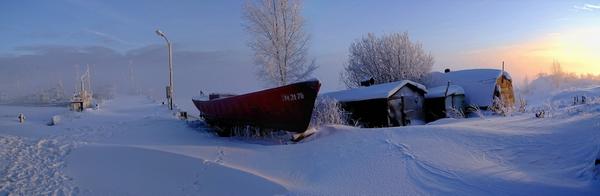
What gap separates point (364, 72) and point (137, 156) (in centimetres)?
3092

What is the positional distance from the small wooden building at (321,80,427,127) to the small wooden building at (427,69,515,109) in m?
7.32

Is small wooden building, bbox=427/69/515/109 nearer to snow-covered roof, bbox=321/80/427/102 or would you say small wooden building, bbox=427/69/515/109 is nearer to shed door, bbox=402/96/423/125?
shed door, bbox=402/96/423/125

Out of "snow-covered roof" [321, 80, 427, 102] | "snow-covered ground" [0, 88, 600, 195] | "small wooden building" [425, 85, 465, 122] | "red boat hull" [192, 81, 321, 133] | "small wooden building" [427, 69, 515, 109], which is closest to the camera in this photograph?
"snow-covered ground" [0, 88, 600, 195]

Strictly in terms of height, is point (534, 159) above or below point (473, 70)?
below

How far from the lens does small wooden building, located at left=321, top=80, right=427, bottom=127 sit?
19.2 meters

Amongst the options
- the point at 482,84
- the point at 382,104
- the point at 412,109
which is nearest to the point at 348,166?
the point at 382,104

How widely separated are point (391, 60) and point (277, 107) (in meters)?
26.3

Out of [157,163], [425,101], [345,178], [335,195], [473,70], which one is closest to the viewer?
[335,195]

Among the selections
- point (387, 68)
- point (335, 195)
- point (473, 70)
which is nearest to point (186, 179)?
point (335, 195)

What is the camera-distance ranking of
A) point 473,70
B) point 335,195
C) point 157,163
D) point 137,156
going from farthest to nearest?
1. point 473,70
2. point 137,156
3. point 157,163
4. point 335,195

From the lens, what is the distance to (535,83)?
85812 millimetres

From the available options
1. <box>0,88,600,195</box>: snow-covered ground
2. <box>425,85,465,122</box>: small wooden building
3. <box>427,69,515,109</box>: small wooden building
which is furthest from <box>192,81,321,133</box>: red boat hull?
<box>427,69,515,109</box>: small wooden building

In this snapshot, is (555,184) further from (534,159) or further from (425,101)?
(425,101)

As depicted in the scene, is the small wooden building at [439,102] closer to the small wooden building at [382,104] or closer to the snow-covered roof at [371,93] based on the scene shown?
the small wooden building at [382,104]
